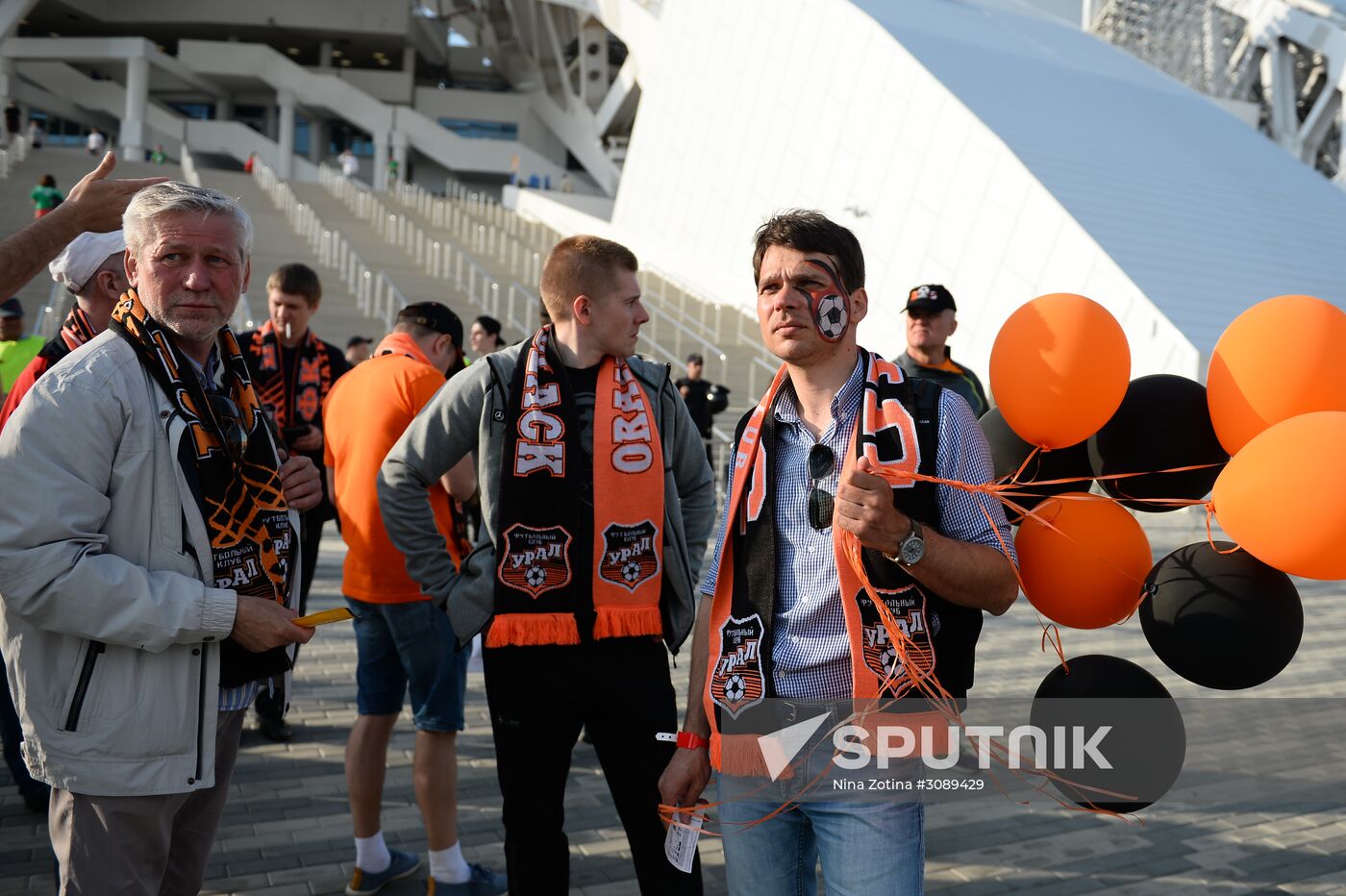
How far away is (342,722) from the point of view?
190 inches

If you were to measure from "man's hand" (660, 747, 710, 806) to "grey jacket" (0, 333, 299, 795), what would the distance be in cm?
92

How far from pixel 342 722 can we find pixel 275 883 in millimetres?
1486

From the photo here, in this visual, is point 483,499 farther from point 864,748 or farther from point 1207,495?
point 1207,495

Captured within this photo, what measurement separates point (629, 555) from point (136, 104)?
46483mm

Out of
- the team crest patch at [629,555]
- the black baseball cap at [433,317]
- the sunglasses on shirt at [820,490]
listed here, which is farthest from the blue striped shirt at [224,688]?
the black baseball cap at [433,317]

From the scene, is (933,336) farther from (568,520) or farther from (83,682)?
(83,682)

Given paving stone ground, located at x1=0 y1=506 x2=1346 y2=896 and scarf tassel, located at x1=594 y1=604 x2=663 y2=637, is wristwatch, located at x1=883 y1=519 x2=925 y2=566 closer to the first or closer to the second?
scarf tassel, located at x1=594 y1=604 x2=663 y2=637

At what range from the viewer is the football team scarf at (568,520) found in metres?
2.77

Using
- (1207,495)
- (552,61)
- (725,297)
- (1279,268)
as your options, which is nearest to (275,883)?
(1207,495)

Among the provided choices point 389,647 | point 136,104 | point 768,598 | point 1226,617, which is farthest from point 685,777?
point 136,104

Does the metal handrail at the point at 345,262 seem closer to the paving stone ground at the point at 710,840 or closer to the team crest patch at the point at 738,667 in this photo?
the paving stone ground at the point at 710,840

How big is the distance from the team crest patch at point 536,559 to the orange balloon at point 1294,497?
153cm

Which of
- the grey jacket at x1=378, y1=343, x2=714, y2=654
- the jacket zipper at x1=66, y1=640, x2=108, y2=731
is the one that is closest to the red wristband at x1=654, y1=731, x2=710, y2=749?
the grey jacket at x1=378, y1=343, x2=714, y2=654

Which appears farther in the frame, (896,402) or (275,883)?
(275,883)
